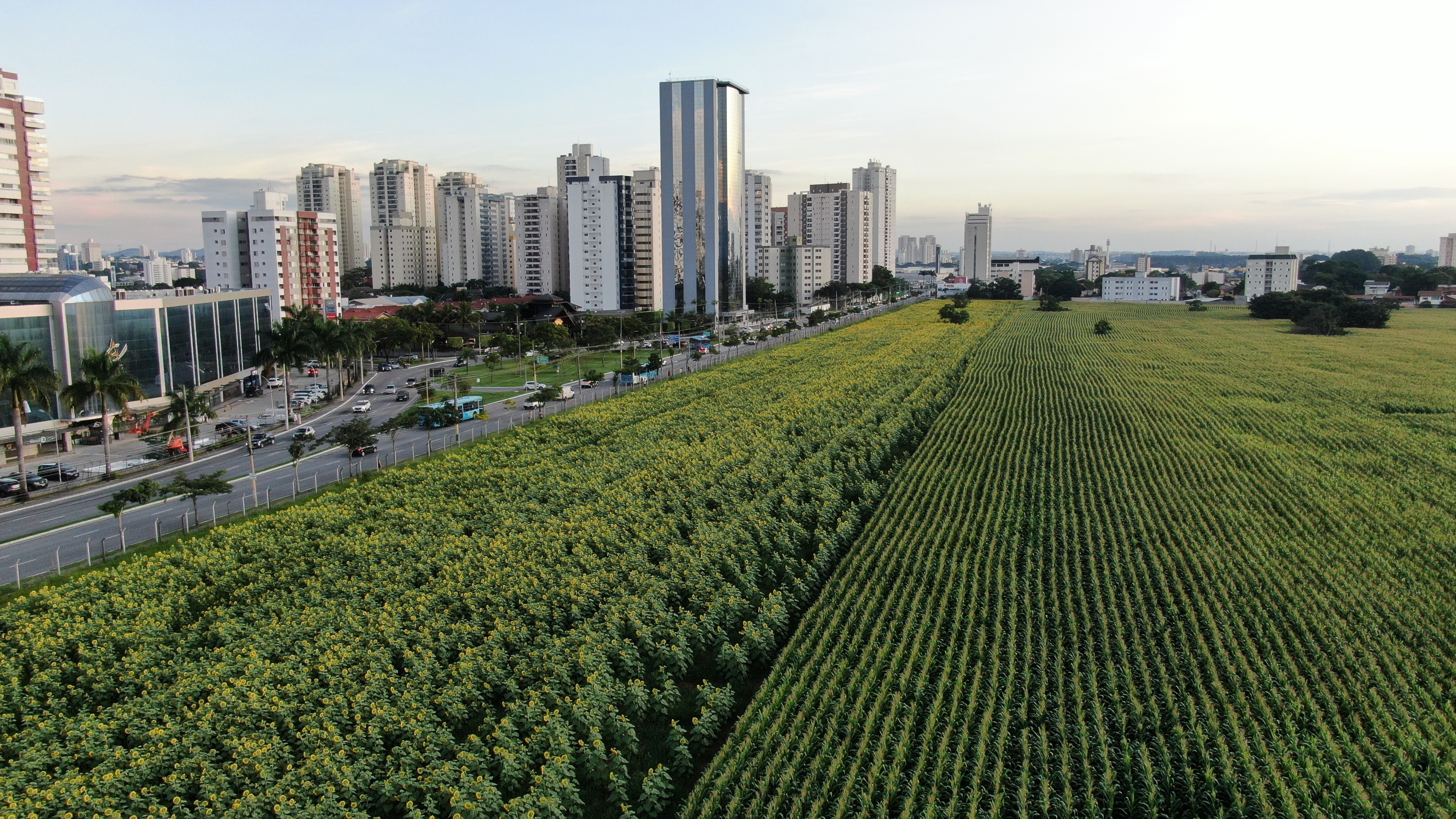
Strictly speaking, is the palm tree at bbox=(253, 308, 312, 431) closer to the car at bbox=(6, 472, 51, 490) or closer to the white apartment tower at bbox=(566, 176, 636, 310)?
the car at bbox=(6, 472, 51, 490)

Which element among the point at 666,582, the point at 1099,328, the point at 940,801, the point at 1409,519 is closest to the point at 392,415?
the point at 666,582

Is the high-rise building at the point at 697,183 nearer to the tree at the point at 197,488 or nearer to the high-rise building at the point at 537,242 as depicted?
the high-rise building at the point at 537,242

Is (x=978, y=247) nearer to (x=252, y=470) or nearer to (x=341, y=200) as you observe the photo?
(x=341, y=200)

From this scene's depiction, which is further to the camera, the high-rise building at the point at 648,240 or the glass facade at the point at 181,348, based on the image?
the high-rise building at the point at 648,240

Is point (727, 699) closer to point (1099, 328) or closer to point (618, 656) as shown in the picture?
point (618, 656)

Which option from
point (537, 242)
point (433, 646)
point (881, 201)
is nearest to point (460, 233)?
point (537, 242)

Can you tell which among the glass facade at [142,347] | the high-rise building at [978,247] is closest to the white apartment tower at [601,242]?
the glass facade at [142,347]
